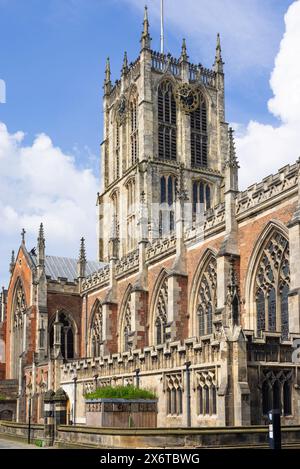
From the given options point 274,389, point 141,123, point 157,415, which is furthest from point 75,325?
point 274,389

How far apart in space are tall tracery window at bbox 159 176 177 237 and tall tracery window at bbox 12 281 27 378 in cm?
1412

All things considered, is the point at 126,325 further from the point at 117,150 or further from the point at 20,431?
the point at 117,150

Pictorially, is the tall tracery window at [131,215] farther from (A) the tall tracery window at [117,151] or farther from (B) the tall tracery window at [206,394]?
(B) the tall tracery window at [206,394]

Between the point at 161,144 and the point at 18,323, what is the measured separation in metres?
22.0

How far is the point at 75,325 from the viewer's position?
193ft

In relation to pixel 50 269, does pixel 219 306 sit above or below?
below

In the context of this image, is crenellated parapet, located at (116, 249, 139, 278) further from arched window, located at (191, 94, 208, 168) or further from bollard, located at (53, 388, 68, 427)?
bollard, located at (53, 388, 68, 427)

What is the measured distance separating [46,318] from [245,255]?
25468 millimetres

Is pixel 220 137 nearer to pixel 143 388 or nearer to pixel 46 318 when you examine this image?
pixel 46 318

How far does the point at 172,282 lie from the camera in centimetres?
4159

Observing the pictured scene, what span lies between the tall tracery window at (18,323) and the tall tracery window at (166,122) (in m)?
18.8

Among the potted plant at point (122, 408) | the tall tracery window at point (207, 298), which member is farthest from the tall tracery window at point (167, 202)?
the potted plant at point (122, 408)

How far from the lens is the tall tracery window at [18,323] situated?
60.3 m

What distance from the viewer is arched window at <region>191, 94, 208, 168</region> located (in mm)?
70000
